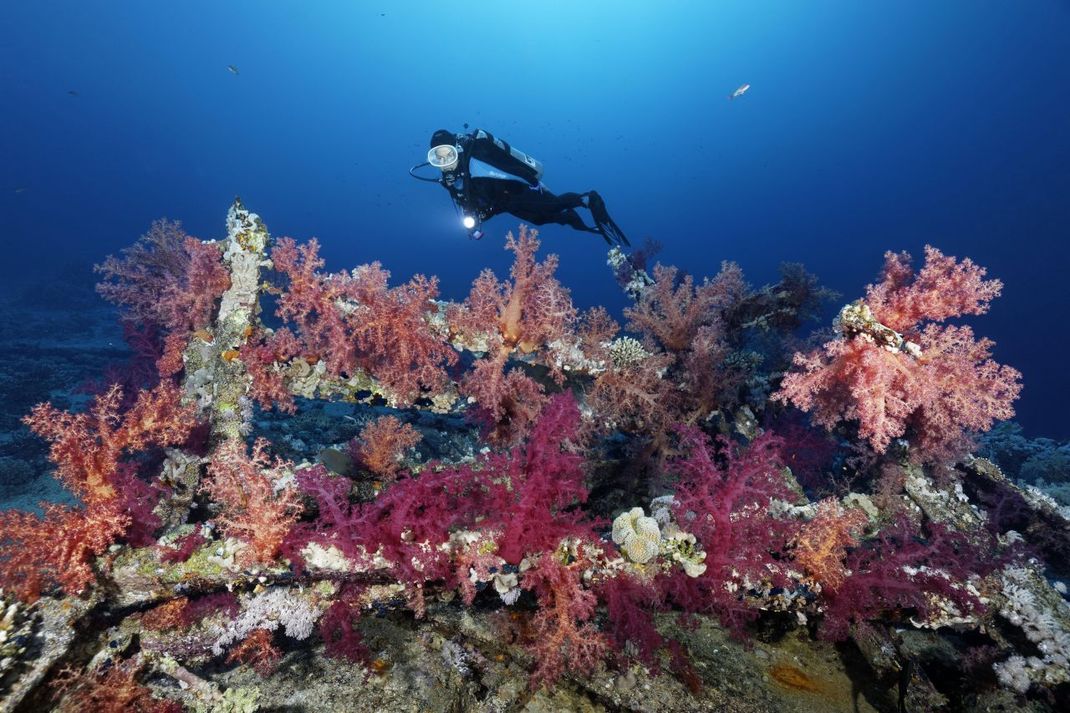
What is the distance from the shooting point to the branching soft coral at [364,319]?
183 inches

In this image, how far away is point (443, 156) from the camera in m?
7.79

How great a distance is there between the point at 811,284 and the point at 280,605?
6.75 metres

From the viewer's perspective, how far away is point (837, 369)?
13.9 ft

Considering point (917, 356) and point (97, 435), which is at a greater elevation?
point (917, 356)

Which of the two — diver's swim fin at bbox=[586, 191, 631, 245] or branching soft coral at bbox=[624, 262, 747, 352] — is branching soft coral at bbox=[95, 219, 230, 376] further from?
diver's swim fin at bbox=[586, 191, 631, 245]

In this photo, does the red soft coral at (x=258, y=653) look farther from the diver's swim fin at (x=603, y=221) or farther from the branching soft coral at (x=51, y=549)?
the diver's swim fin at (x=603, y=221)

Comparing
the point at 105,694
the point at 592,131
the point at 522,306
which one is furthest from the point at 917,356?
the point at 592,131

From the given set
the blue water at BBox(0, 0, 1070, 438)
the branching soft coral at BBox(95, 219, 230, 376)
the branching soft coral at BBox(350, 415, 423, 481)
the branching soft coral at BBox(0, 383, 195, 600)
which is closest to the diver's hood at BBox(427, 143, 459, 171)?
the branching soft coral at BBox(95, 219, 230, 376)

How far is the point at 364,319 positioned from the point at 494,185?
17.0ft

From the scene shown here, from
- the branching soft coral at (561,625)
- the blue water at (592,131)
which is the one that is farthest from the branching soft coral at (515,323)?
the blue water at (592,131)

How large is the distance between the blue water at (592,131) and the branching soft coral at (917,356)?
1414 inches

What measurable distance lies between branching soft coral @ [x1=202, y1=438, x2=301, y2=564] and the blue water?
36.7 metres

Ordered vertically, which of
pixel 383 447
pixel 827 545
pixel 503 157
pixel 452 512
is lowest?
pixel 452 512

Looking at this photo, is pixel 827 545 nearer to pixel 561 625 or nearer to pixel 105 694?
pixel 561 625
